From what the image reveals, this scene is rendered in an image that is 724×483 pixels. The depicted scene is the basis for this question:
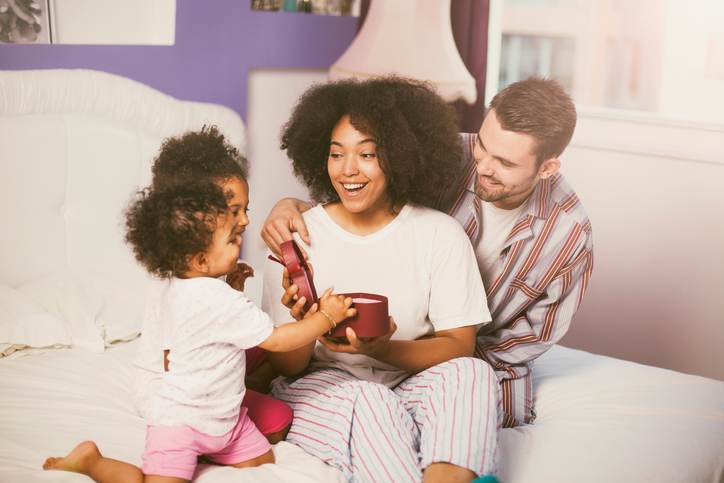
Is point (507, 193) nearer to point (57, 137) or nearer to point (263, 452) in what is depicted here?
point (263, 452)

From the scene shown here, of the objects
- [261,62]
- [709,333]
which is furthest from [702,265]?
[261,62]

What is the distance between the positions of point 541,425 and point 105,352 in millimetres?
977

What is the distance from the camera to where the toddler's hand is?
54.8 inches

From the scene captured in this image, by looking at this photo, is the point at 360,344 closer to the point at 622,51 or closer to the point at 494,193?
the point at 494,193

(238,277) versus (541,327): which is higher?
(238,277)

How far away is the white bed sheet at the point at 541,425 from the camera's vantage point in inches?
56.9

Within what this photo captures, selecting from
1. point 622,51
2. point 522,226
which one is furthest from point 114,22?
point 622,51

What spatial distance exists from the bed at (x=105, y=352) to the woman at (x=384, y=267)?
0.15 metres

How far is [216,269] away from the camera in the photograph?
55.3 inches

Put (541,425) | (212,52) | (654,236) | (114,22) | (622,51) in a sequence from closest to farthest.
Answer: (541,425) → (114,22) → (212,52) → (654,236) → (622,51)

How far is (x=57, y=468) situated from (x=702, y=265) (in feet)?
7.34

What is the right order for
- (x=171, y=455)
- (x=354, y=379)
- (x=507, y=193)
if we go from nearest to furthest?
1. (x=171, y=455)
2. (x=354, y=379)
3. (x=507, y=193)

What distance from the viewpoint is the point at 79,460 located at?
134 centimetres

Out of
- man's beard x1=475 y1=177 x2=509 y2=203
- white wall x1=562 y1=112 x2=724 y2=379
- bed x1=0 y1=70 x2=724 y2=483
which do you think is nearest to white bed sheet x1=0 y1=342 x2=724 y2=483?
bed x1=0 y1=70 x2=724 y2=483
